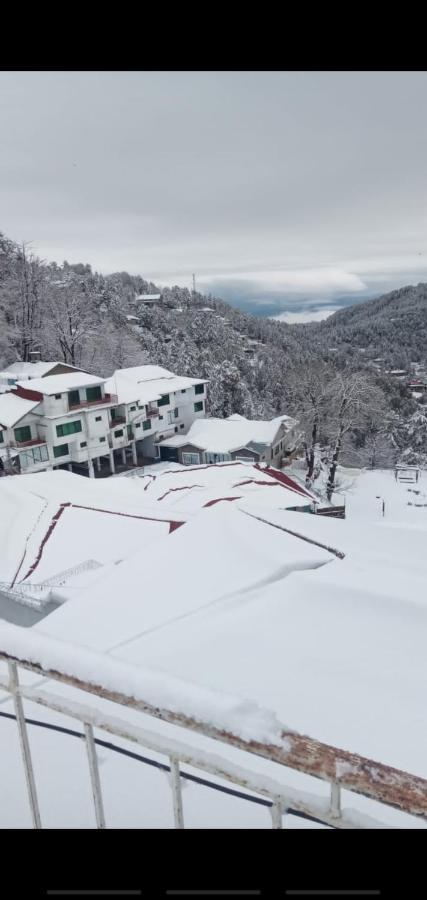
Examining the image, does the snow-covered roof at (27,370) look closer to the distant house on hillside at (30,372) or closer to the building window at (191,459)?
the distant house on hillside at (30,372)

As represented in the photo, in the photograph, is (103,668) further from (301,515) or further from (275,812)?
(301,515)

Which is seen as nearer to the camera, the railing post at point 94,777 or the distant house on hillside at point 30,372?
the railing post at point 94,777

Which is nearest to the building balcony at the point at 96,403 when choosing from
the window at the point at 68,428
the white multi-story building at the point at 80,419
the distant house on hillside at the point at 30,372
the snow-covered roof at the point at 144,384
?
the white multi-story building at the point at 80,419

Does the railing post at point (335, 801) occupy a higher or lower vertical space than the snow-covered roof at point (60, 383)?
lower

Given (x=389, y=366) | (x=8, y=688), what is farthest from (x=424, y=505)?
(x=389, y=366)

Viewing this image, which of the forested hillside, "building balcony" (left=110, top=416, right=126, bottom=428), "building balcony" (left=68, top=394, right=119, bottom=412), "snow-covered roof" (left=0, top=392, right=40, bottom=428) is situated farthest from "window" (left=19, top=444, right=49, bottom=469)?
the forested hillside

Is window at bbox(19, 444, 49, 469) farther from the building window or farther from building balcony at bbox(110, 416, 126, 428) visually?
the building window

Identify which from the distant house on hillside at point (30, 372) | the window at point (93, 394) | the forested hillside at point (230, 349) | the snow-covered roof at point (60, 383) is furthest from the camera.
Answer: the distant house on hillside at point (30, 372)
